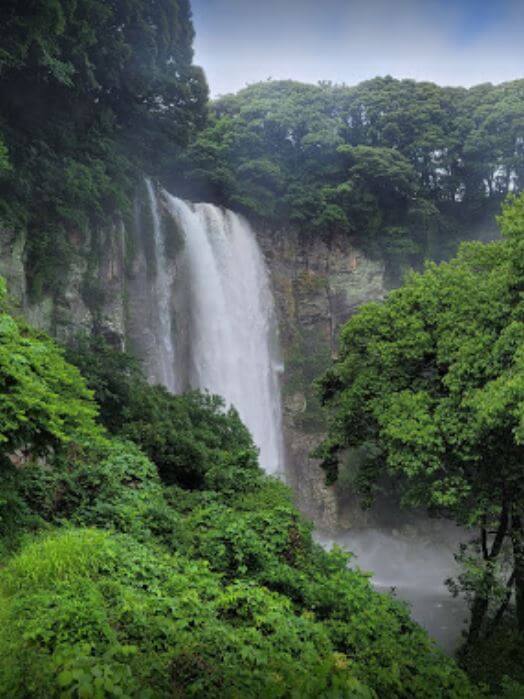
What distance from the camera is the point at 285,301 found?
26.8 m

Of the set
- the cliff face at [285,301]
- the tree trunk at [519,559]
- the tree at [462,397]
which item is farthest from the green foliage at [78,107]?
the tree trunk at [519,559]

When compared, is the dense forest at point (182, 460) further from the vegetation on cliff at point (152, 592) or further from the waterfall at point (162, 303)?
the waterfall at point (162, 303)

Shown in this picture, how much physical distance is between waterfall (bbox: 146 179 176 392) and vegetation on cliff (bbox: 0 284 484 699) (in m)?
11.3

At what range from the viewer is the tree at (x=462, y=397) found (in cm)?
904

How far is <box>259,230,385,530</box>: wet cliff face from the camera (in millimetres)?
25812

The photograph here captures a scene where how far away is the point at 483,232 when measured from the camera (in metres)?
29.1

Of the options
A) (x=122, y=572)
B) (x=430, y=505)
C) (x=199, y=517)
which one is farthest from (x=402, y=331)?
(x=122, y=572)

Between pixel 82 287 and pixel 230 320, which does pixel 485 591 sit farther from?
pixel 230 320

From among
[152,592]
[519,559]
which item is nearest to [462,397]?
[519,559]

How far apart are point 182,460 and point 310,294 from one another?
16.8 metres

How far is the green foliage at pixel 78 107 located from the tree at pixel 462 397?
9259 mm

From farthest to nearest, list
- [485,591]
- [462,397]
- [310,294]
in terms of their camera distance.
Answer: [310,294]
[462,397]
[485,591]

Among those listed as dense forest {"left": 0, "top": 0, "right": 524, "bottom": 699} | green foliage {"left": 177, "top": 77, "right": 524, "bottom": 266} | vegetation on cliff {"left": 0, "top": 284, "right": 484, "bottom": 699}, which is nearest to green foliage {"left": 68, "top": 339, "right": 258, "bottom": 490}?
dense forest {"left": 0, "top": 0, "right": 524, "bottom": 699}

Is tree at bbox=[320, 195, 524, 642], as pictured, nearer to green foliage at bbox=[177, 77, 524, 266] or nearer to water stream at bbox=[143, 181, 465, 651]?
water stream at bbox=[143, 181, 465, 651]
